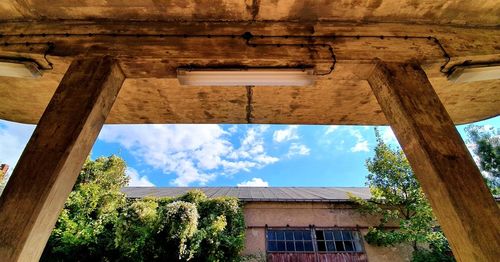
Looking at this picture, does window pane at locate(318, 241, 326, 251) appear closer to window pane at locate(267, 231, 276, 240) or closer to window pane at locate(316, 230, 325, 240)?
window pane at locate(316, 230, 325, 240)

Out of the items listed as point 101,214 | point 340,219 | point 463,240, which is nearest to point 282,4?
point 463,240

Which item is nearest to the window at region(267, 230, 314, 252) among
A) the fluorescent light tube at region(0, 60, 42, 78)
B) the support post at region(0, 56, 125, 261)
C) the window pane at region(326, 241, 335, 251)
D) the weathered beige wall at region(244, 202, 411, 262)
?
the weathered beige wall at region(244, 202, 411, 262)

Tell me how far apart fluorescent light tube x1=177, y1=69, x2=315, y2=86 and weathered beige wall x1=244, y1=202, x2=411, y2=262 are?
8570mm

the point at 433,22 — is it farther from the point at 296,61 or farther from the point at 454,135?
the point at 296,61

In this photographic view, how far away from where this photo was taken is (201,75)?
96.8 inches

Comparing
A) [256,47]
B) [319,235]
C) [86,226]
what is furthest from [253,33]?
[319,235]

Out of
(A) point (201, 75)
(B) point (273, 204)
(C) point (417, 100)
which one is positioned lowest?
(C) point (417, 100)

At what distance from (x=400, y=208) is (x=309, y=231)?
11.4 feet

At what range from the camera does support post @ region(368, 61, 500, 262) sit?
1.57 m

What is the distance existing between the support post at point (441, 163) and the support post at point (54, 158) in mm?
2504

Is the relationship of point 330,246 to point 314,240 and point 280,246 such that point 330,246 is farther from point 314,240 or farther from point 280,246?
point 280,246

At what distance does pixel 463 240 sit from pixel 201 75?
2338 millimetres

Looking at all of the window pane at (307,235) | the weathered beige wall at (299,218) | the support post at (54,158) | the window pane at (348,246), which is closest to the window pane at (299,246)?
the window pane at (307,235)

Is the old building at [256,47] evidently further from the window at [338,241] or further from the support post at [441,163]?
the window at [338,241]
